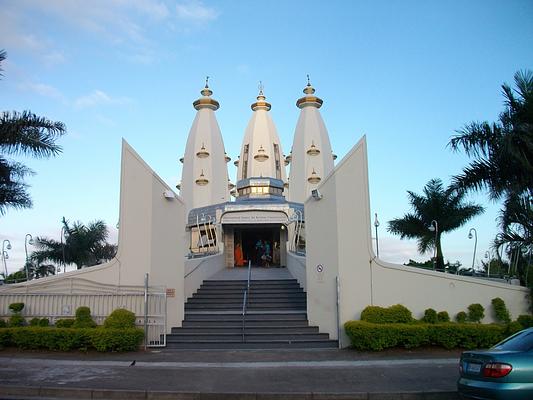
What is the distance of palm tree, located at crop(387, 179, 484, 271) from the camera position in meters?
28.7

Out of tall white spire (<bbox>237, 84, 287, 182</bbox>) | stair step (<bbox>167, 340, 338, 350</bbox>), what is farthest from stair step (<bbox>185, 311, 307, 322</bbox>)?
tall white spire (<bbox>237, 84, 287, 182</bbox>)

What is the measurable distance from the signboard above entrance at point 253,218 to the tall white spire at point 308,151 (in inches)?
667

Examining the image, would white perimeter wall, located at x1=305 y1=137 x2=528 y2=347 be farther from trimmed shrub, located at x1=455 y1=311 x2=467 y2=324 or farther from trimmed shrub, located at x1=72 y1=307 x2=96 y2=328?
trimmed shrub, located at x1=72 y1=307 x2=96 y2=328

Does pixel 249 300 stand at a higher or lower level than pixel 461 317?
higher

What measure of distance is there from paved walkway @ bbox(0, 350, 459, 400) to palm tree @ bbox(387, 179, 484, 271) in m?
18.0

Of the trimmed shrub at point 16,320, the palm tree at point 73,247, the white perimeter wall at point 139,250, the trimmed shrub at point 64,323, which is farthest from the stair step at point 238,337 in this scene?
the palm tree at point 73,247

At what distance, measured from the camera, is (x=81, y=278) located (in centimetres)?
1338

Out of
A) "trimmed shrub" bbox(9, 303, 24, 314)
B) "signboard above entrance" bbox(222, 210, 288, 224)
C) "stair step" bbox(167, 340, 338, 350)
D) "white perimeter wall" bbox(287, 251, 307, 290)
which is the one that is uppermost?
"signboard above entrance" bbox(222, 210, 288, 224)

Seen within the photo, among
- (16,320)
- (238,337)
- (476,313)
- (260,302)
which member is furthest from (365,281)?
(16,320)

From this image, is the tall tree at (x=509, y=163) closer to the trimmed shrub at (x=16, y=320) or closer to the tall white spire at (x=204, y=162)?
the trimmed shrub at (x=16, y=320)

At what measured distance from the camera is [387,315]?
41.0ft

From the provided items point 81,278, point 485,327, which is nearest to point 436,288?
point 485,327

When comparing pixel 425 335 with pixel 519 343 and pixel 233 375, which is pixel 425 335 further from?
pixel 519 343

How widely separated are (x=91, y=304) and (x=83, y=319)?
0.57 meters
